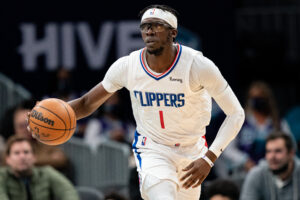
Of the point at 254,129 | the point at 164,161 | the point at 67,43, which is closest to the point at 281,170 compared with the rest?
the point at 254,129

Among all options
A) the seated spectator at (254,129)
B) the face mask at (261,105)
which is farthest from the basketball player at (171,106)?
the face mask at (261,105)

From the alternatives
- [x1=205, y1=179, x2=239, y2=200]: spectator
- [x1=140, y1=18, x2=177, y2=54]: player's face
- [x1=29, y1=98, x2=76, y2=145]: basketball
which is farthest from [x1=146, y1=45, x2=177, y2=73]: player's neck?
[x1=205, y1=179, x2=239, y2=200]: spectator

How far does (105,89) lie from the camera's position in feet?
23.6

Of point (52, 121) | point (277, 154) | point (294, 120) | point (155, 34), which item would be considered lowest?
point (294, 120)

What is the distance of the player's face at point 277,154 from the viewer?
9227 mm

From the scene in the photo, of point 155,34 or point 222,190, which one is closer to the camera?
point 155,34

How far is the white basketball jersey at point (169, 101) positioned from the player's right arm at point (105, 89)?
110mm

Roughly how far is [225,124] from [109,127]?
5.17m

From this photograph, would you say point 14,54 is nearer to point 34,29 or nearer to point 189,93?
point 34,29

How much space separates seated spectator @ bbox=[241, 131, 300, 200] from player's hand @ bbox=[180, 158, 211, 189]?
2681 millimetres

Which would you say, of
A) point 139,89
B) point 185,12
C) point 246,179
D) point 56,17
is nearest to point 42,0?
point 56,17

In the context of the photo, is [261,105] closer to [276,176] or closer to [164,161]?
[276,176]

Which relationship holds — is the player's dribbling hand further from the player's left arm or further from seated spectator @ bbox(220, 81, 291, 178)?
seated spectator @ bbox(220, 81, 291, 178)

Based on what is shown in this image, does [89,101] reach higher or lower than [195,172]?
higher
